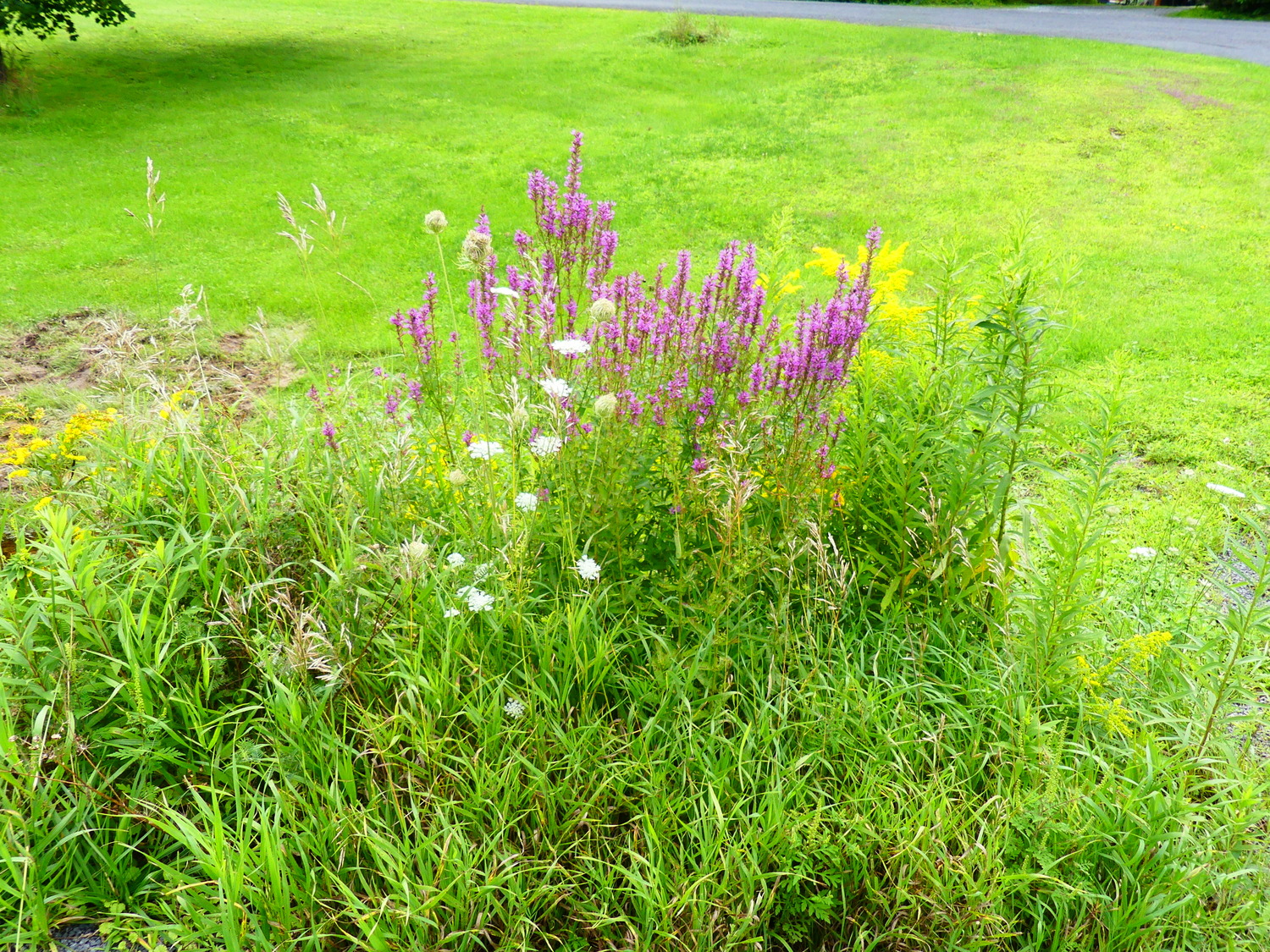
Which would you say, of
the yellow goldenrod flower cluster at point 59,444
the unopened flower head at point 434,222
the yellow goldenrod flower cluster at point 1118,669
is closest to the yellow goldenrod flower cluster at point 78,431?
the yellow goldenrod flower cluster at point 59,444

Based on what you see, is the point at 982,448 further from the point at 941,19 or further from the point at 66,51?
the point at 941,19

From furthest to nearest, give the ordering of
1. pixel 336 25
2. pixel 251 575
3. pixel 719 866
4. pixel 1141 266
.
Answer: pixel 336 25 → pixel 1141 266 → pixel 251 575 → pixel 719 866

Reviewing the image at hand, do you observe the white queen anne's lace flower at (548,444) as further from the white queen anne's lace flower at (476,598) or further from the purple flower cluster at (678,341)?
the white queen anne's lace flower at (476,598)

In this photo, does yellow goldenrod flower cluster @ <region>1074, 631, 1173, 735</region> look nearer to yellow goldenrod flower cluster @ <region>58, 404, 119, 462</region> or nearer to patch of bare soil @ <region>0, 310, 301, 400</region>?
yellow goldenrod flower cluster @ <region>58, 404, 119, 462</region>

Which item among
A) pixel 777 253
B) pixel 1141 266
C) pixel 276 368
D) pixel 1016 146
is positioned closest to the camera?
pixel 777 253

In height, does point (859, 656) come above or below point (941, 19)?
below

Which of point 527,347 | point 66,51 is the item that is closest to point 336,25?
point 66,51

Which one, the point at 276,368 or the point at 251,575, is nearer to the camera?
the point at 251,575

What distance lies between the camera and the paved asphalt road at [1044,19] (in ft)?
47.2

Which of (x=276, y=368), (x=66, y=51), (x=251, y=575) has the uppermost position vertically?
(x=66, y=51)

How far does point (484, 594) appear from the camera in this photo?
2.30 m

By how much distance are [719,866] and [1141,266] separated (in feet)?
22.4

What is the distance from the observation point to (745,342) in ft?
9.07

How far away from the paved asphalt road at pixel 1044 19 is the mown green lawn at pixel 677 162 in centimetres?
147
